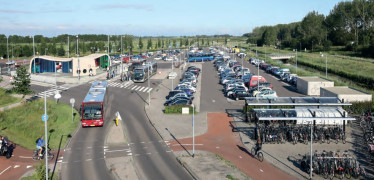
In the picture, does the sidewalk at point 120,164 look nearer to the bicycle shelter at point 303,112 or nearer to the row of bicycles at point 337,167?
the bicycle shelter at point 303,112

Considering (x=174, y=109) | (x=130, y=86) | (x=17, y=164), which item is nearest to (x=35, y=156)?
(x=17, y=164)

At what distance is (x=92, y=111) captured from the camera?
33.3 m

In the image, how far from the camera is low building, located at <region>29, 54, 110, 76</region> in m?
66.7

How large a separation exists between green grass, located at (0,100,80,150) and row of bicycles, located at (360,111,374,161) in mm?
23336

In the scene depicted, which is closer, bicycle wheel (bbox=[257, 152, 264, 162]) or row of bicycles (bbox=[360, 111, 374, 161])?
bicycle wheel (bbox=[257, 152, 264, 162])

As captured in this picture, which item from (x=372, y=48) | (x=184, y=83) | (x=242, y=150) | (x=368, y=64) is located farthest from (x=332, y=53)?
(x=242, y=150)

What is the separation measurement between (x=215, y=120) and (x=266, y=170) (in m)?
13.3

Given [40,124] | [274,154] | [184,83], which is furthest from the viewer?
[184,83]

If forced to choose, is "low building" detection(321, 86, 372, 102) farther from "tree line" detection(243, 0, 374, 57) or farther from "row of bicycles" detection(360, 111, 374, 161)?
"tree line" detection(243, 0, 374, 57)

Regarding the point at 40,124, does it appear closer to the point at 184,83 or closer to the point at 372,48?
the point at 184,83

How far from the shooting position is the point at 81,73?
67750 millimetres

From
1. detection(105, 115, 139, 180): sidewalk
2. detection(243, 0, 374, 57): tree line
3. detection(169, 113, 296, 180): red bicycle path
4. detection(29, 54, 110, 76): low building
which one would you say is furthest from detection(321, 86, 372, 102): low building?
detection(243, 0, 374, 57): tree line

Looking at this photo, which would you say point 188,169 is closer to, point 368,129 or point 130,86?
point 368,129

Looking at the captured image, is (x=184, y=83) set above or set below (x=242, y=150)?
above
